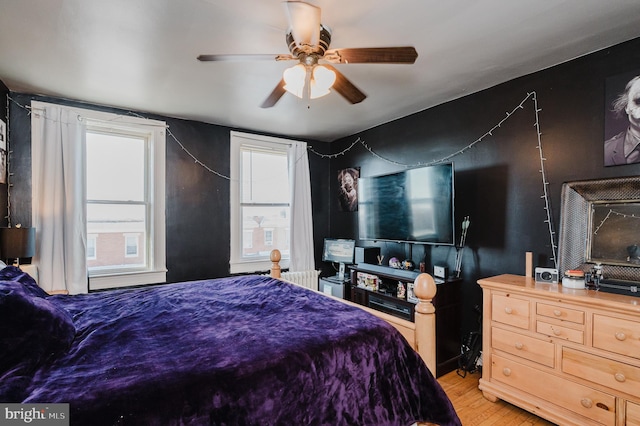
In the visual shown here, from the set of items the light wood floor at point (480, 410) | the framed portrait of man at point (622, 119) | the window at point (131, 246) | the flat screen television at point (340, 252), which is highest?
the framed portrait of man at point (622, 119)

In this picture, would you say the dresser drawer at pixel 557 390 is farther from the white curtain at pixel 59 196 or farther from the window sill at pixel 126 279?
the white curtain at pixel 59 196

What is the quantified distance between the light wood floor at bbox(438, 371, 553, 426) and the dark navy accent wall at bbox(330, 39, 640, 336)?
59cm

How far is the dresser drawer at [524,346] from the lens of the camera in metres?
2.12

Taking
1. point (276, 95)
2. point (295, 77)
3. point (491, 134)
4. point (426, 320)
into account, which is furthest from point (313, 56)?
point (491, 134)

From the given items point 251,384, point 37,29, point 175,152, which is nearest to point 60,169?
point 175,152

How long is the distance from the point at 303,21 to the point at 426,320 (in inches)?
62.1

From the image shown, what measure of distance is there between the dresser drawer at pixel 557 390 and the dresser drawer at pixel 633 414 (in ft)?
0.21

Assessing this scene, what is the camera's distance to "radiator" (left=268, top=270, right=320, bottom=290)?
4328 mm

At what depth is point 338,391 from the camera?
53.1 inches

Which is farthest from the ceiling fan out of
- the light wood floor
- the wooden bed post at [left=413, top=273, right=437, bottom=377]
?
the light wood floor

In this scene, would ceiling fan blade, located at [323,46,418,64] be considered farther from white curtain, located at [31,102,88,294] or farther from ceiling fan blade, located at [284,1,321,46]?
white curtain, located at [31,102,88,294]

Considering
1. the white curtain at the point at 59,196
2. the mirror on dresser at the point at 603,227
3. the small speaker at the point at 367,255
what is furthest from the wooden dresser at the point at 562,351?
the white curtain at the point at 59,196

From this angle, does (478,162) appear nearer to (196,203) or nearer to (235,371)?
(235,371)

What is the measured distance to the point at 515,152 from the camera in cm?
273
